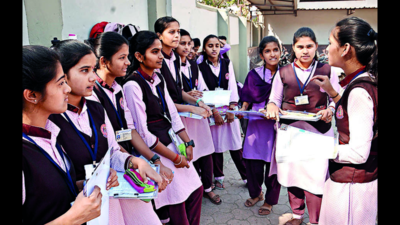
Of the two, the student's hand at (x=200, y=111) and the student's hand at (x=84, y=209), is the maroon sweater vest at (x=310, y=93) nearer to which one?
the student's hand at (x=200, y=111)

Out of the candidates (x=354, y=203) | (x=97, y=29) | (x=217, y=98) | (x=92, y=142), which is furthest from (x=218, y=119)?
(x=92, y=142)

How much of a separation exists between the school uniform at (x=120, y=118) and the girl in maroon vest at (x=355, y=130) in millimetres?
1173

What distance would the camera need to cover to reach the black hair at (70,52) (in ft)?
5.47

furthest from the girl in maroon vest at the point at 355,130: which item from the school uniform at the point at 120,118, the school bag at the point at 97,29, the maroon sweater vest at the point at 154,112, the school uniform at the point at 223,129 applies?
the school bag at the point at 97,29

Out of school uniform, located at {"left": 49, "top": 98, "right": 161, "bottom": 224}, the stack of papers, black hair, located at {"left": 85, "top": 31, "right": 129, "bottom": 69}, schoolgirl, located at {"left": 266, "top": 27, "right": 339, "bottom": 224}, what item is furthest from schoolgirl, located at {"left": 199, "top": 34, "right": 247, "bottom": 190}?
the stack of papers

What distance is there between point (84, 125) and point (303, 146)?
1.23 metres

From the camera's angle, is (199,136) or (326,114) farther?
(199,136)

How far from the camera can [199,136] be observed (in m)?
3.65

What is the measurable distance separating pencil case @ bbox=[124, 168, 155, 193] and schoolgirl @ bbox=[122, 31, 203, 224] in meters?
0.55

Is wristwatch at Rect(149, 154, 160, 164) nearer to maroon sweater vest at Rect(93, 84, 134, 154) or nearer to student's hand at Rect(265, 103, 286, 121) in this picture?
maroon sweater vest at Rect(93, 84, 134, 154)

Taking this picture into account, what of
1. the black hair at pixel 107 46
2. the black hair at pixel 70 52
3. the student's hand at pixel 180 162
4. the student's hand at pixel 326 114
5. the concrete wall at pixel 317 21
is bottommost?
the student's hand at pixel 180 162

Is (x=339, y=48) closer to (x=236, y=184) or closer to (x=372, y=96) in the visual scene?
(x=372, y=96)

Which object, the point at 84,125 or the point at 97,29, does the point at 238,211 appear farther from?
the point at 97,29

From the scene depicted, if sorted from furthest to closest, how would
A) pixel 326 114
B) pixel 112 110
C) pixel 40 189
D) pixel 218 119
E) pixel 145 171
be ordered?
1. pixel 218 119
2. pixel 326 114
3. pixel 112 110
4. pixel 145 171
5. pixel 40 189
